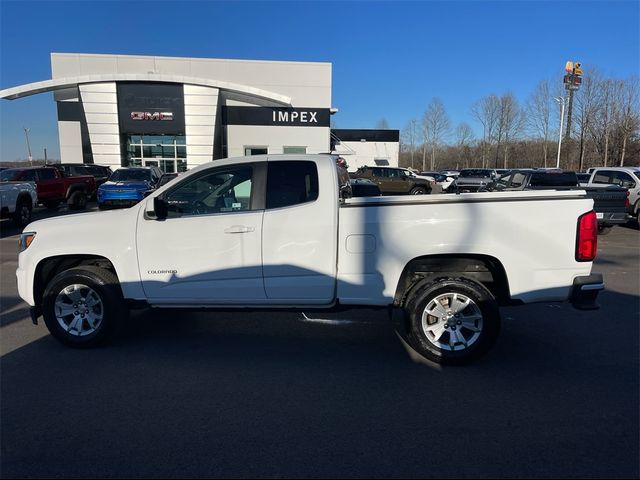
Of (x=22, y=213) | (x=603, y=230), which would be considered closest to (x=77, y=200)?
(x=22, y=213)

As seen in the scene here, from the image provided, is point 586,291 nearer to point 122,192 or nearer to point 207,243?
point 207,243

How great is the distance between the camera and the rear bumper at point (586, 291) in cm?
411

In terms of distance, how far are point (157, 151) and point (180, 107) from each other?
13.0 ft

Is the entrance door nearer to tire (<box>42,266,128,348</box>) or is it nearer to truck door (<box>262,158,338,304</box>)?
truck door (<box>262,158,338,304</box>)

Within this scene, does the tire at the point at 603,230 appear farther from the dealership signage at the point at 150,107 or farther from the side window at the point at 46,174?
the dealership signage at the point at 150,107

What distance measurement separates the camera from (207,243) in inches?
170

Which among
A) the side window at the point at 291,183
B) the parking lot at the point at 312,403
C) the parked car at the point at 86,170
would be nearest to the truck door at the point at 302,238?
the side window at the point at 291,183

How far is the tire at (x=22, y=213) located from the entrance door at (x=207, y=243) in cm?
1164

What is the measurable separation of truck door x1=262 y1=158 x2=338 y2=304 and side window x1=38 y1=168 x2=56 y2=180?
16.6 metres

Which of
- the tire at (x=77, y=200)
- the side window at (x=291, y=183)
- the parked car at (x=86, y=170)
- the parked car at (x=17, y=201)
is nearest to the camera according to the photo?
the side window at (x=291, y=183)

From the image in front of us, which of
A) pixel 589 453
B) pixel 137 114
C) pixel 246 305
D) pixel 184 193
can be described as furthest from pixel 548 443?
pixel 137 114

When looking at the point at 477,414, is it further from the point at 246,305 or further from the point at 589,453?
the point at 246,305

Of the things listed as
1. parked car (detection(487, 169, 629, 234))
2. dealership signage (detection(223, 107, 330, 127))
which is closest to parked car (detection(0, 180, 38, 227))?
parked car (detection(487, 169, 629, 234))

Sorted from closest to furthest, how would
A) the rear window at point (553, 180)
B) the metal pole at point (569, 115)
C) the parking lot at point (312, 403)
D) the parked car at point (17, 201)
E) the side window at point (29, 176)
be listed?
the parking lot at point (312, 403) → the parked car at point (17, 201) → the rear window at point (553, 180) → the side window at point (29, 176) → the metal pole at point (569, 115)
